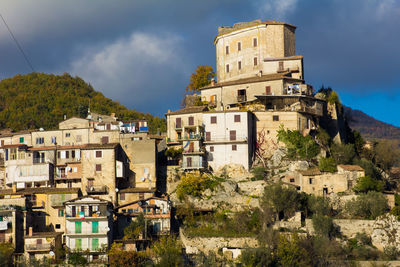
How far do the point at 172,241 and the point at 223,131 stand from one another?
1445cm

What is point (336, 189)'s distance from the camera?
62.8m

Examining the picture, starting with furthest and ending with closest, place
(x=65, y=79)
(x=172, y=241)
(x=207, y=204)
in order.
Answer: (x=65, y=79) → (x=207, y=204) → (x=172, y=241)

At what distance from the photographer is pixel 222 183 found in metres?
63.9

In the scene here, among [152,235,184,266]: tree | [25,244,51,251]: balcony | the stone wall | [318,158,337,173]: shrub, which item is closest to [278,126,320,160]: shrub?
[318,158,337,173]: shrub

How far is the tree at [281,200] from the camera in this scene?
2319 inches

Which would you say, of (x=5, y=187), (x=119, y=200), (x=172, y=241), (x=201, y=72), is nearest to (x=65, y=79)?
(x=201, y=72)

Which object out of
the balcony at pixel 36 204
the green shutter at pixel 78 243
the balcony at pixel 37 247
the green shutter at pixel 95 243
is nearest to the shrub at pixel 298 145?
the green shutter at pixel 95 243

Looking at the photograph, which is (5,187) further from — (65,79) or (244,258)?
(65,79)

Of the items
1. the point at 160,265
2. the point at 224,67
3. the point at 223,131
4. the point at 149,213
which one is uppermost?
the point at 224,67

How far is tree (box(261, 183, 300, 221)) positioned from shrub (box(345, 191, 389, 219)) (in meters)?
4.97

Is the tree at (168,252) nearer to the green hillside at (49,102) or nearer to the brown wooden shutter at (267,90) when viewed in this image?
the brown wooden shutter at (267,90)

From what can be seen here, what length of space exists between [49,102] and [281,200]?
50.0 m

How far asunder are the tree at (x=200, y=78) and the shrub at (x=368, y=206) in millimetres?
29240

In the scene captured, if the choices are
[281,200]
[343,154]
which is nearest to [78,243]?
[281,200]
